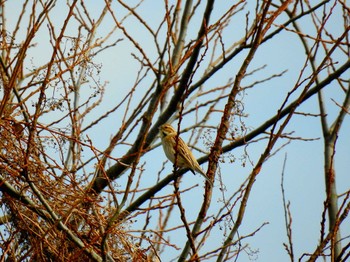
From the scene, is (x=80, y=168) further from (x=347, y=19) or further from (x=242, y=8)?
(x=347, y=19)

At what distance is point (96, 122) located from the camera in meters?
5.93

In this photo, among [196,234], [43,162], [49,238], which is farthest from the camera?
[49,238]

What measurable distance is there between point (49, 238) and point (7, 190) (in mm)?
815

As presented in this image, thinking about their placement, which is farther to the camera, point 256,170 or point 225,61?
point 225,61

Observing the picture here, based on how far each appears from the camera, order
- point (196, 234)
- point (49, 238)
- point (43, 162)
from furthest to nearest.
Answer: point (49, 238), point (43, 162), point (196, 234)

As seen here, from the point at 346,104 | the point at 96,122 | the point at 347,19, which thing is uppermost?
the point at 347,19

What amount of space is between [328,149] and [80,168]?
2281 mm

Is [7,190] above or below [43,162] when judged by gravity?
below

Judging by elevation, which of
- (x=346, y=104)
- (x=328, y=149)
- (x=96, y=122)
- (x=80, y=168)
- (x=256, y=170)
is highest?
(x=346, y=104)

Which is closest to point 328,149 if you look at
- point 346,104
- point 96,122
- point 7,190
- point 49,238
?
point 346,104

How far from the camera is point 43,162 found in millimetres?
4023

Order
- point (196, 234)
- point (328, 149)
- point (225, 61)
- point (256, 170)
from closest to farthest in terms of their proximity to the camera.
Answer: point (256, 170) < point (196, 234) < point (225, 61) < point (328, 149)

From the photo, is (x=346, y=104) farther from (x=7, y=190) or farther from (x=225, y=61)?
(x=7, y=190)

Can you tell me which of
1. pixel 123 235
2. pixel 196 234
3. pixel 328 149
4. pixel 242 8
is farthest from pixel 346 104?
pixel 196 234
